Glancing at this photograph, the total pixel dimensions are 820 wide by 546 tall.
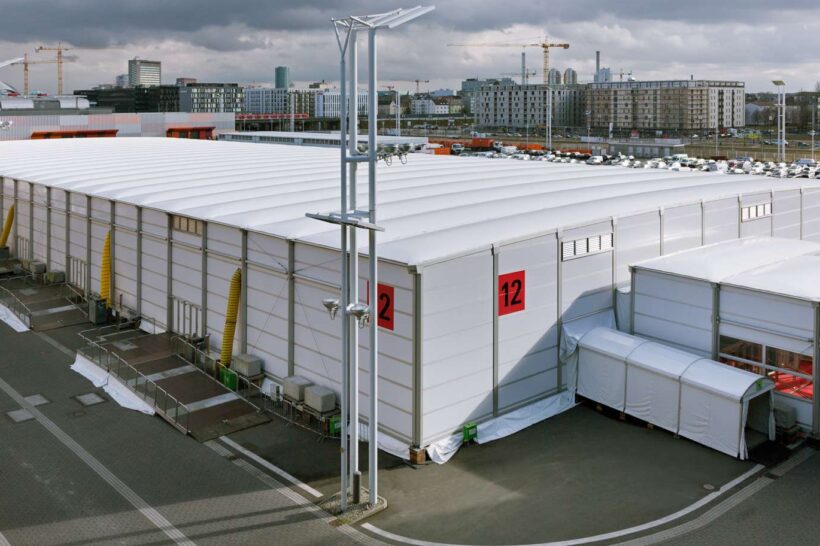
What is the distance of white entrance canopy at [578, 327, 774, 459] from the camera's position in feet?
53.9

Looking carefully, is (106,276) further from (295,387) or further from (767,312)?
(767,312)

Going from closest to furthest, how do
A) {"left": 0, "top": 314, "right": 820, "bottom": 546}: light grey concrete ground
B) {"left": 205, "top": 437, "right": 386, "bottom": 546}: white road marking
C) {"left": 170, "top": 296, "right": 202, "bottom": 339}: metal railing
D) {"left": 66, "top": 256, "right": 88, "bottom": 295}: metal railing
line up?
1. {"left": 205, "top": 437, "right": 386, "bottom": 546}: white road marking
2. {"left": 0, "top": 314, "right": 820, "bottom": 546}: light grey concrete ground
3. {"left": 170, "top": 296, "right": 202, "bottom": 339}: metal railing
4. {"left": 66, "top": 256, "right": 88, "bottom": 295}: metal railing

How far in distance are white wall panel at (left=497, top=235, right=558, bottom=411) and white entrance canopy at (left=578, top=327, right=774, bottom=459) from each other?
3.26 feet

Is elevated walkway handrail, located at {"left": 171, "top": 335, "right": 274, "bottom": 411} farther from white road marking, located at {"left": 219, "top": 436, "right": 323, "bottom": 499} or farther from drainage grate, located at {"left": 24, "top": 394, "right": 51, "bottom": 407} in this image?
drainage grate, located at {"left": 24, "top": 394, "right": 51, "bottom": 407}

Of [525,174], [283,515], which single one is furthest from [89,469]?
[525,174]

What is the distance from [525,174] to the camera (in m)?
30.4

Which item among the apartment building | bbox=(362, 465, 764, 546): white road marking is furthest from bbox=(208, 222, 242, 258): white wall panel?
the apartment building

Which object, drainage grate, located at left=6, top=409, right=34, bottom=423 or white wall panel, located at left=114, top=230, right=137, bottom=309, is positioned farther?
white wall panel, located at left=114, top=230, right=137, bottom=309

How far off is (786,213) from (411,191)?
13.4 meters

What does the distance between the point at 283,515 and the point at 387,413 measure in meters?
Answer: 3.63

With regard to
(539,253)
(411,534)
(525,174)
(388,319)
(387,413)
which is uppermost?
(525,174)

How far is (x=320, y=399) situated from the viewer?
1802 centimetres

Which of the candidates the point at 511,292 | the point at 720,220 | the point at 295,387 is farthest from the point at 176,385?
the point at 720,220

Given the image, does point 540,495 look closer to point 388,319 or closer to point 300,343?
point 388,319
